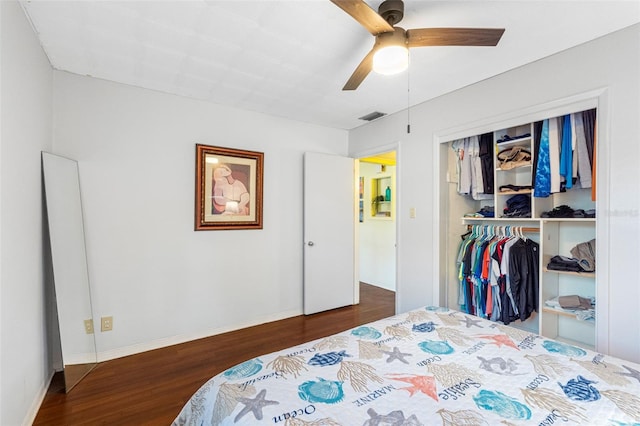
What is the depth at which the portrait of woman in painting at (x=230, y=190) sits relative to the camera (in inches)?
123

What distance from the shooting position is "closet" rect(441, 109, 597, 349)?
2.35 m

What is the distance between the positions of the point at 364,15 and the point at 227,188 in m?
2.25

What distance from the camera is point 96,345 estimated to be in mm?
2543

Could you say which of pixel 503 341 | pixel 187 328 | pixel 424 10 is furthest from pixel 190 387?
pixel 424 10

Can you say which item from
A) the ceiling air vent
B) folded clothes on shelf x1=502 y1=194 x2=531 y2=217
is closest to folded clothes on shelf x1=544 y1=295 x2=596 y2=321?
folded clothes on shelf x1=502 y1=194 x2=531 y2=217

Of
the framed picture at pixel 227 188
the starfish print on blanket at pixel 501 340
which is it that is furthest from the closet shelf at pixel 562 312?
the framed picture at pixel 227 188

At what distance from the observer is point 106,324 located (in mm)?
2574

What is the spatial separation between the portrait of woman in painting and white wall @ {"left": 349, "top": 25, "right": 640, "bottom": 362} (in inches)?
75.8

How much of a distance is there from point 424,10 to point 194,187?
7.99ft

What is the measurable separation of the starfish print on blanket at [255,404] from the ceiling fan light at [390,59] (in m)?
1.71

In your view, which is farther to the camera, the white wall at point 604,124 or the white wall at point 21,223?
the white wall at point 604,124

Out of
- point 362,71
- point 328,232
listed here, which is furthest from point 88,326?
point 362,71

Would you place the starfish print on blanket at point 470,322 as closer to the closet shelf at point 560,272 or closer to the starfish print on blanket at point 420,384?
the starfish print on blanket at point 420,384

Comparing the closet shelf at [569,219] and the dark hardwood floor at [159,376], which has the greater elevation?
the closet shelf at [569,219]
